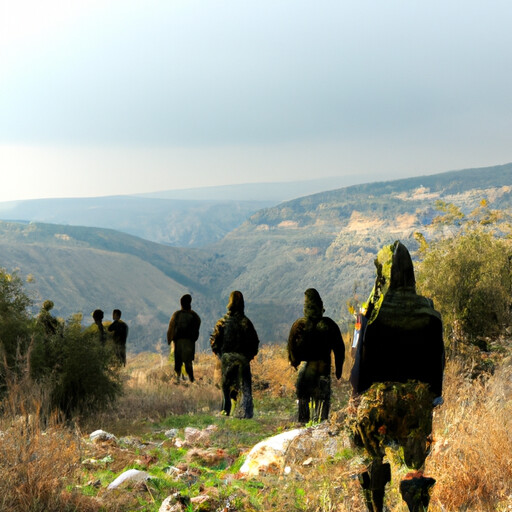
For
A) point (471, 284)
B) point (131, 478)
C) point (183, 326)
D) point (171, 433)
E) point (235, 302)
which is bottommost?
point (171, 433)

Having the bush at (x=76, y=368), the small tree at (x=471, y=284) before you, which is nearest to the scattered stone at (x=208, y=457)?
the bush at (x=76, y=368)

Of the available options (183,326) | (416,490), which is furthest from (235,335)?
(416,490)

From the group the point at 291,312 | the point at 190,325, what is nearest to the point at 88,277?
the point at 291,312

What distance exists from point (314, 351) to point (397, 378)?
474 centimetres

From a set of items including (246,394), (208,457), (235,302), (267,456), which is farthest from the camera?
(246,394)

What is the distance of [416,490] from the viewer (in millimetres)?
3926

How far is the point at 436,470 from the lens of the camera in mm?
4770

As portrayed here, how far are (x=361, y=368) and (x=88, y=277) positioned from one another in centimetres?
19740

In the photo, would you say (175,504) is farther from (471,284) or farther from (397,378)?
(471,284)

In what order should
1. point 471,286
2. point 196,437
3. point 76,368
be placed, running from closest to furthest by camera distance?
1. point 196,437
2. point 76,368
3. point 471,286

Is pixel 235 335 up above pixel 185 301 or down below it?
below

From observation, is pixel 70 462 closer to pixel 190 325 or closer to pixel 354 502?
pixel 354 502

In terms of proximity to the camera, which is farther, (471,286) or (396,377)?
(471,286)

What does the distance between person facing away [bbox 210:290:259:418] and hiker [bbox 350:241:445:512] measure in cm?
630
